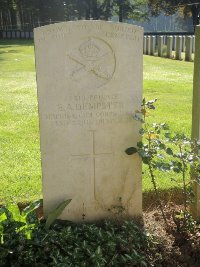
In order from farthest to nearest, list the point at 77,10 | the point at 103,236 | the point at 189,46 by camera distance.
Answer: the point at 77,10, the point at 189,46, the point at 103,236

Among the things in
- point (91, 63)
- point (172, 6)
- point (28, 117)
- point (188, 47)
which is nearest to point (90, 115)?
point (91, 63)

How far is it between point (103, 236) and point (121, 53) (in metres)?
1.44

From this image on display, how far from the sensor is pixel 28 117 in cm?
699

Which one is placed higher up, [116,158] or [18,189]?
[116,158]

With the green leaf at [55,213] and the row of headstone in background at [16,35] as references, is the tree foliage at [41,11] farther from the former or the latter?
the green leaf at [55,213]

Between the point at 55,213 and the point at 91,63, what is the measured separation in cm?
123

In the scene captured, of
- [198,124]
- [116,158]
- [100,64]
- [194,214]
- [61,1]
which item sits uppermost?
[61,1]

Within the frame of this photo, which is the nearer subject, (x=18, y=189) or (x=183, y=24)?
(x=18, y=189)

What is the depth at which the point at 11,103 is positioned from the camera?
824 cm

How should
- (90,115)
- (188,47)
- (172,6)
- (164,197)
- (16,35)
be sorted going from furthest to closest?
(172,6) → (16,35) → (188,47) → (164,197) → (90,115)

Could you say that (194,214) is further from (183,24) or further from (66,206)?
(183,24)

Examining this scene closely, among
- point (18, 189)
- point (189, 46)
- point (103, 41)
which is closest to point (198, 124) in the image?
point (103, 41)

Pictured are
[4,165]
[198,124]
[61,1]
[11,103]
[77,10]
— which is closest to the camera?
[198,124]

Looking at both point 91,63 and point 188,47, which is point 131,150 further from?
point 188,47
